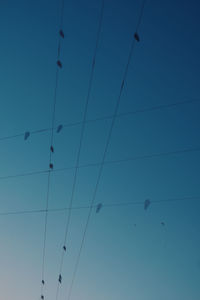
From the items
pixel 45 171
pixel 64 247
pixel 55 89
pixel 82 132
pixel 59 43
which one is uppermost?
pixel 59 43

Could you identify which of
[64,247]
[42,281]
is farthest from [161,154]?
[42,281]

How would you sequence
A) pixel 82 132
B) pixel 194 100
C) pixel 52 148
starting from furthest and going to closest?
1. pixel 82 132
2. pixel 52 148
3. pixel 194 100

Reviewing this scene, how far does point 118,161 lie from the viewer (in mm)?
9680

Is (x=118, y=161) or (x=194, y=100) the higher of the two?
(x=194, y=100)

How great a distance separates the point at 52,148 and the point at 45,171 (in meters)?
1.36

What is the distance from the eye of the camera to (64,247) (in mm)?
A: 9352

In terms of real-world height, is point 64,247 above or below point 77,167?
below

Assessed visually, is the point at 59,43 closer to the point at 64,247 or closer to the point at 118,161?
the point at 118,161

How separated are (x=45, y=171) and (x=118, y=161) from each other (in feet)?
8.85

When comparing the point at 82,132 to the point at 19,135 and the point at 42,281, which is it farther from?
the point at 42,281

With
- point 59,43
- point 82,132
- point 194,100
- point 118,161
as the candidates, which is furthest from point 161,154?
point 59,43

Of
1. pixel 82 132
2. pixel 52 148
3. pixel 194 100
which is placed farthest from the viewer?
pixel 82 132

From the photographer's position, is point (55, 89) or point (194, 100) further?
point (55, 89)

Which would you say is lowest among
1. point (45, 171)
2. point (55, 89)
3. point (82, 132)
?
point (45, 171)
